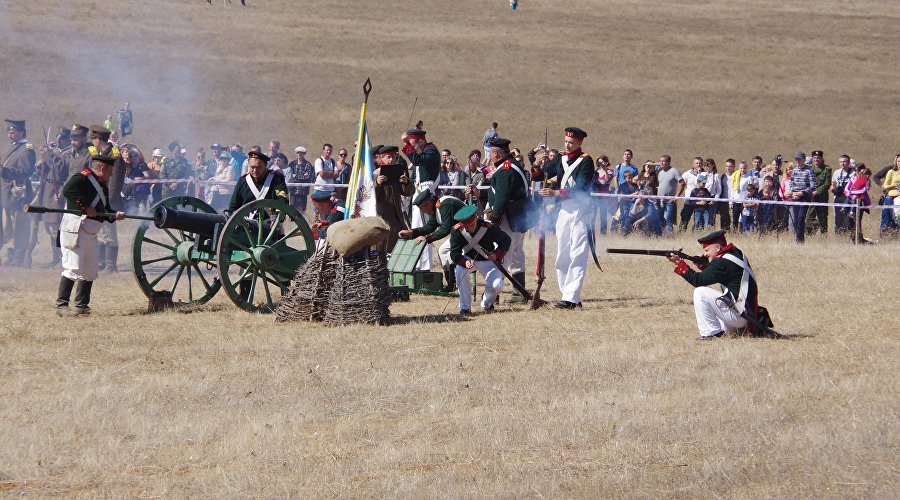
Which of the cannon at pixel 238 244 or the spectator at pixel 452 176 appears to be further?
the spectator at pixel 452 176

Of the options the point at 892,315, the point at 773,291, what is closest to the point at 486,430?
the point at 892,315

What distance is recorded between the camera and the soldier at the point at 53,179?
15.8m

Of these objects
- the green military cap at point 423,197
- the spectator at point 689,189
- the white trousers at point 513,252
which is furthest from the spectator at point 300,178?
the green military cap at point 423,197

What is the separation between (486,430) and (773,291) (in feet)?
23.7

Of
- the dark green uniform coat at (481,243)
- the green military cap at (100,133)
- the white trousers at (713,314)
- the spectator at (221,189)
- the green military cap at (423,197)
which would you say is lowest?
the white trousers at (713,314)

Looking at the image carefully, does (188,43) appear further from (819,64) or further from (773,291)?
(773,291)

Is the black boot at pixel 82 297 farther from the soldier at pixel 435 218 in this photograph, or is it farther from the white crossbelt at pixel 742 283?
the white crossbelt at pixel 742 283

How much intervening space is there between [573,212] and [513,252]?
3.35 feet

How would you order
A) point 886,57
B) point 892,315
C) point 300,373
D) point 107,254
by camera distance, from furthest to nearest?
1. point 886,57
2. point 107,254
3. point 892,315
4. point 300,373

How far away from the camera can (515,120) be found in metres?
38.7

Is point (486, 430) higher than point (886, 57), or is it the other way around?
point (886, 57)

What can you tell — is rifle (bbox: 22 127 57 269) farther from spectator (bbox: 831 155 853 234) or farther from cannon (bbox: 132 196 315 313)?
spectator (bbox: 831 155 853 234)

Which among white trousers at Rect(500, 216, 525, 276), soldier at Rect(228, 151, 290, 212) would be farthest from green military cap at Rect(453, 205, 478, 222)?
soldier at Rect(228, 151, 290, 212)

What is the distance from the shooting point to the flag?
13.7 meters
